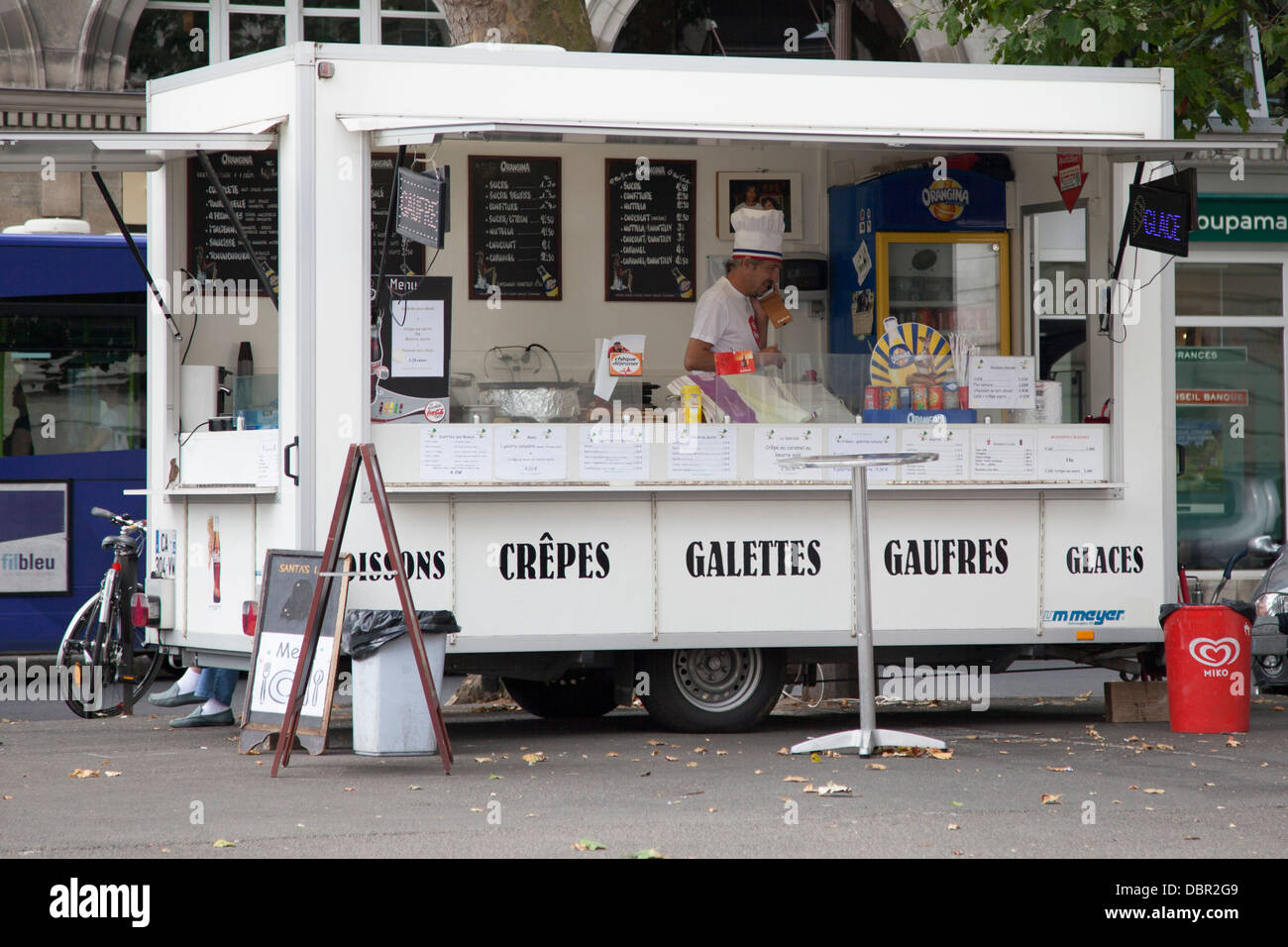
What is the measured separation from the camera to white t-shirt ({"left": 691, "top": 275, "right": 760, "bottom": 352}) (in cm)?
940

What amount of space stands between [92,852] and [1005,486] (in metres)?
4.89

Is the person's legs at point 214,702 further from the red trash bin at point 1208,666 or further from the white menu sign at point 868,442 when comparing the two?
A: the red trash bin at point 1208,666

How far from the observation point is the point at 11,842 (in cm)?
590

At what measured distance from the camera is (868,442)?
8.71 meters

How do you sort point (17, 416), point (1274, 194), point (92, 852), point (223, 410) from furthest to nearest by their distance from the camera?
1. point (1274, 194)
2. point (17, 416)
3. point (223, 410)
4. point (92, 852)

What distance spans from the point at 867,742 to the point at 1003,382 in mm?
2309

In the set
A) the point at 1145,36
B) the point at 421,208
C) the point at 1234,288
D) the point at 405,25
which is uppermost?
the point at 405,25

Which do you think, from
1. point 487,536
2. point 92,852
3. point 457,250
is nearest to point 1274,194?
point 457,250

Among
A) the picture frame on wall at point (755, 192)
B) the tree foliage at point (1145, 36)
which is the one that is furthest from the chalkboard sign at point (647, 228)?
the tree foliage at point (1145, 36)

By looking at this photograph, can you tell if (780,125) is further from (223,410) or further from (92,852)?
(92,852)

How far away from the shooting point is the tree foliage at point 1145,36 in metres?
10.9

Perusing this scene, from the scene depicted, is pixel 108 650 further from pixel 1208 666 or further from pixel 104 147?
pixel 1208 666

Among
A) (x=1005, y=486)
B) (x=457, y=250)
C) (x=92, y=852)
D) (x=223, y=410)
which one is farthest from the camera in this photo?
(x=457, y=250)

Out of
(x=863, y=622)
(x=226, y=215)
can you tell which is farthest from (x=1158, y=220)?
(x=226, y=215)
